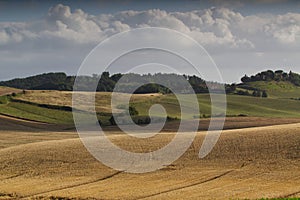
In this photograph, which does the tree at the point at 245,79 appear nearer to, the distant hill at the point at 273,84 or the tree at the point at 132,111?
the distant hill at the point at 273,84

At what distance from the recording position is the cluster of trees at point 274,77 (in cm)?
14725

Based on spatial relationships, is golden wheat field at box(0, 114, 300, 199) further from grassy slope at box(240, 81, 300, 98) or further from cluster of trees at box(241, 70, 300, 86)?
cluster of trees at box(241, 70, 300, 86)

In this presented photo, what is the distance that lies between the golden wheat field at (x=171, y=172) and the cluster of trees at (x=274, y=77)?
11627 centimetres

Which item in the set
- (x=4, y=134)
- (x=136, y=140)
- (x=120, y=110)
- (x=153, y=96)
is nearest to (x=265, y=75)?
(x=153, y=96)

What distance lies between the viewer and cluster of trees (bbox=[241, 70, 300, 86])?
483 ft

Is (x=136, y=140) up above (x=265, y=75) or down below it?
below

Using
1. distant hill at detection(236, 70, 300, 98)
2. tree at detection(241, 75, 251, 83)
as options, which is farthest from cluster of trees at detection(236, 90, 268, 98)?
tree at detection(241, 75, 251, 83)

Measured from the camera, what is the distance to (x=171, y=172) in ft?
81.8

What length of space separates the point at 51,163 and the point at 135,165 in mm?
4572

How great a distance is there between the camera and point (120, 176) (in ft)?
80.5

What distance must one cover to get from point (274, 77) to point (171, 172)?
425 feet

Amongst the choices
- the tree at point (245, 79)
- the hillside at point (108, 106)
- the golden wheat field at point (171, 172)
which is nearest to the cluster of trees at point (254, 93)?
the hillside at point (108, 106)

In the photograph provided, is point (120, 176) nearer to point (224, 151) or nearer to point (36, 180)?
point (36, 180)

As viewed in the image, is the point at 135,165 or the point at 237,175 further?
the point at 135,165
